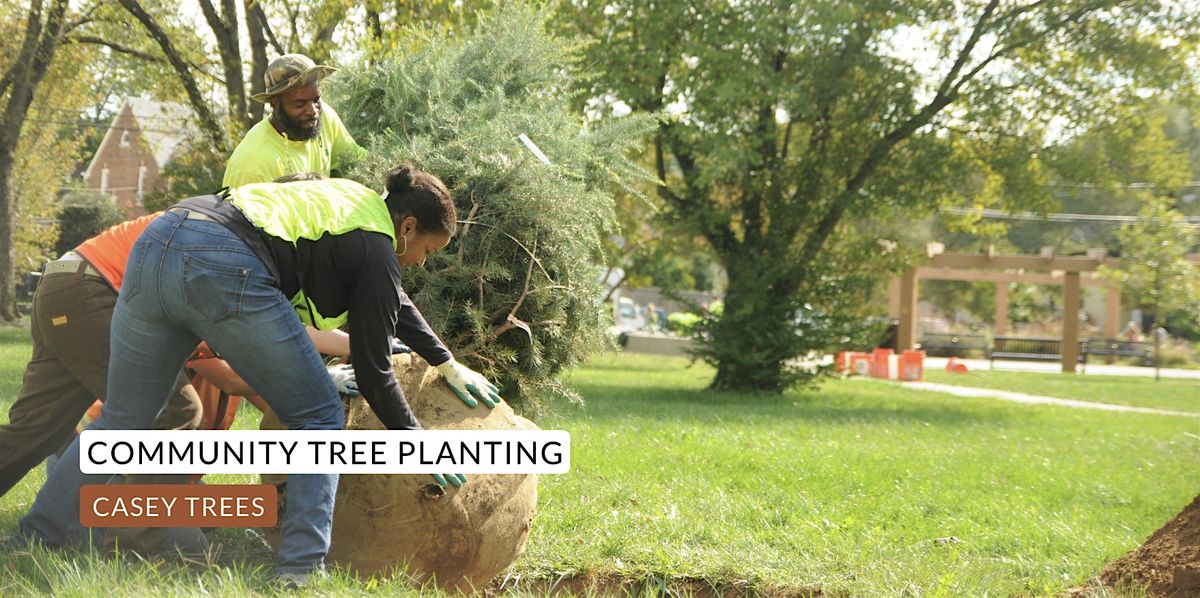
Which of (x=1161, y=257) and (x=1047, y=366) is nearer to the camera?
(x=1161, y=257)

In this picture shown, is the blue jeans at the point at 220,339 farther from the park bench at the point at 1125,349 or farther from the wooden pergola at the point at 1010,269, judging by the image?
the park bench at the point at 1125,349

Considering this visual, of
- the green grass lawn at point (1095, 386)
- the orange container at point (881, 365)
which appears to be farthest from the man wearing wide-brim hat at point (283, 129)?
the orange container at point (881, 365)

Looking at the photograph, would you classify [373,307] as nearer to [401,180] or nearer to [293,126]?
[401,180]

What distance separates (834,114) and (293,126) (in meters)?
13.1

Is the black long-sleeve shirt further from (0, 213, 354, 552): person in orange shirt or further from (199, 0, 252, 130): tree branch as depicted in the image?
(199, 0, 252, 130): tree branch

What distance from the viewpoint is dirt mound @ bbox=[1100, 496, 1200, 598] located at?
4.37 m

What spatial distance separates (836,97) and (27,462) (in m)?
13.8

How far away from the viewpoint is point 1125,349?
39125mm

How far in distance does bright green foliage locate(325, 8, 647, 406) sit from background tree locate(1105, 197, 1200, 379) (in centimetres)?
2193

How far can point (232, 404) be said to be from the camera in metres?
4.80

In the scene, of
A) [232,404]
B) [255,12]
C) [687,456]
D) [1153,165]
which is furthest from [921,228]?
[232,404]

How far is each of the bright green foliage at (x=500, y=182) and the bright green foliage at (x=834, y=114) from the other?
9119mm

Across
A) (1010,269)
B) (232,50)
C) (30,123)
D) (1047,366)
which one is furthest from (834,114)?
(1047,366)

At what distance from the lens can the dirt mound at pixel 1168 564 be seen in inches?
172
